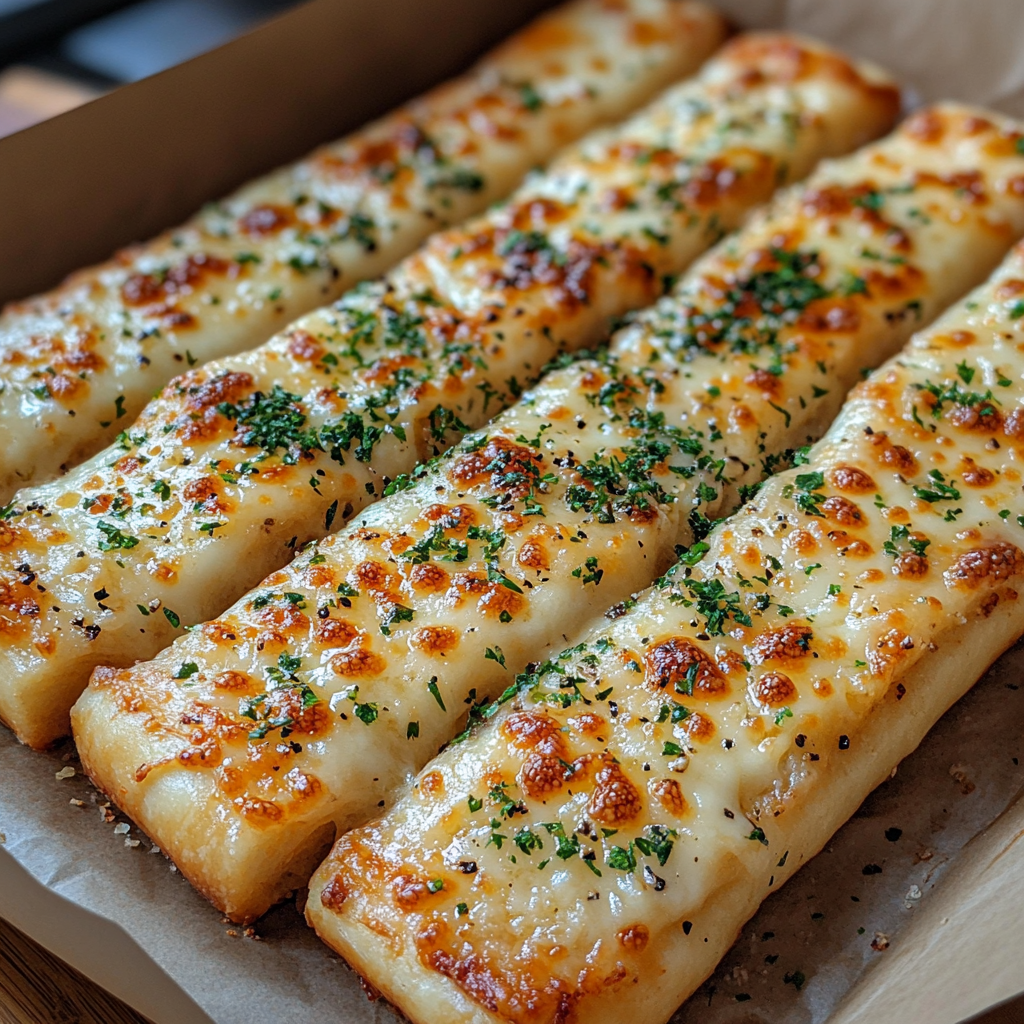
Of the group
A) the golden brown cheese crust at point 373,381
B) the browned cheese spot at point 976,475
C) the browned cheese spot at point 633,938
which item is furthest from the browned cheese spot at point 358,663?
the browned cheese spot at point 976,475

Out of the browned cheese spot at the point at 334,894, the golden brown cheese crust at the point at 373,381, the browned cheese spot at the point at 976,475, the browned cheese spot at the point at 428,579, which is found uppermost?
the golden brown cheese crust at the point at 373,381

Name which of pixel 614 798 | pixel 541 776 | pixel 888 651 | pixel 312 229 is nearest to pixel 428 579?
pixel 541 776

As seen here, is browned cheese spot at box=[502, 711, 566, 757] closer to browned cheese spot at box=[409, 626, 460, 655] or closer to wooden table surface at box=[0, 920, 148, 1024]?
browned cheese spot at box=[409, 626, 460, 655]

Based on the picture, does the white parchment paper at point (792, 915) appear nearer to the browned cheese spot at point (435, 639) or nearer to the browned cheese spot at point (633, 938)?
the browned cheese spot at point (633, 938)

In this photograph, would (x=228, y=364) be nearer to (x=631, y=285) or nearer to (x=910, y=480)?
(x=631, y=285)

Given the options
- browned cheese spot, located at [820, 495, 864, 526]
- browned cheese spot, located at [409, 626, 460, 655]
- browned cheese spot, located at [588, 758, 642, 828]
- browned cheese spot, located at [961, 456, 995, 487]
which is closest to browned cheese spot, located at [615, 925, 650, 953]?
browned cheese spot, located at [588, 758, 642, 828]

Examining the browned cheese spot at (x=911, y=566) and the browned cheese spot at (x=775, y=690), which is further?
the browned cheese spot at (x=911, y=566)
